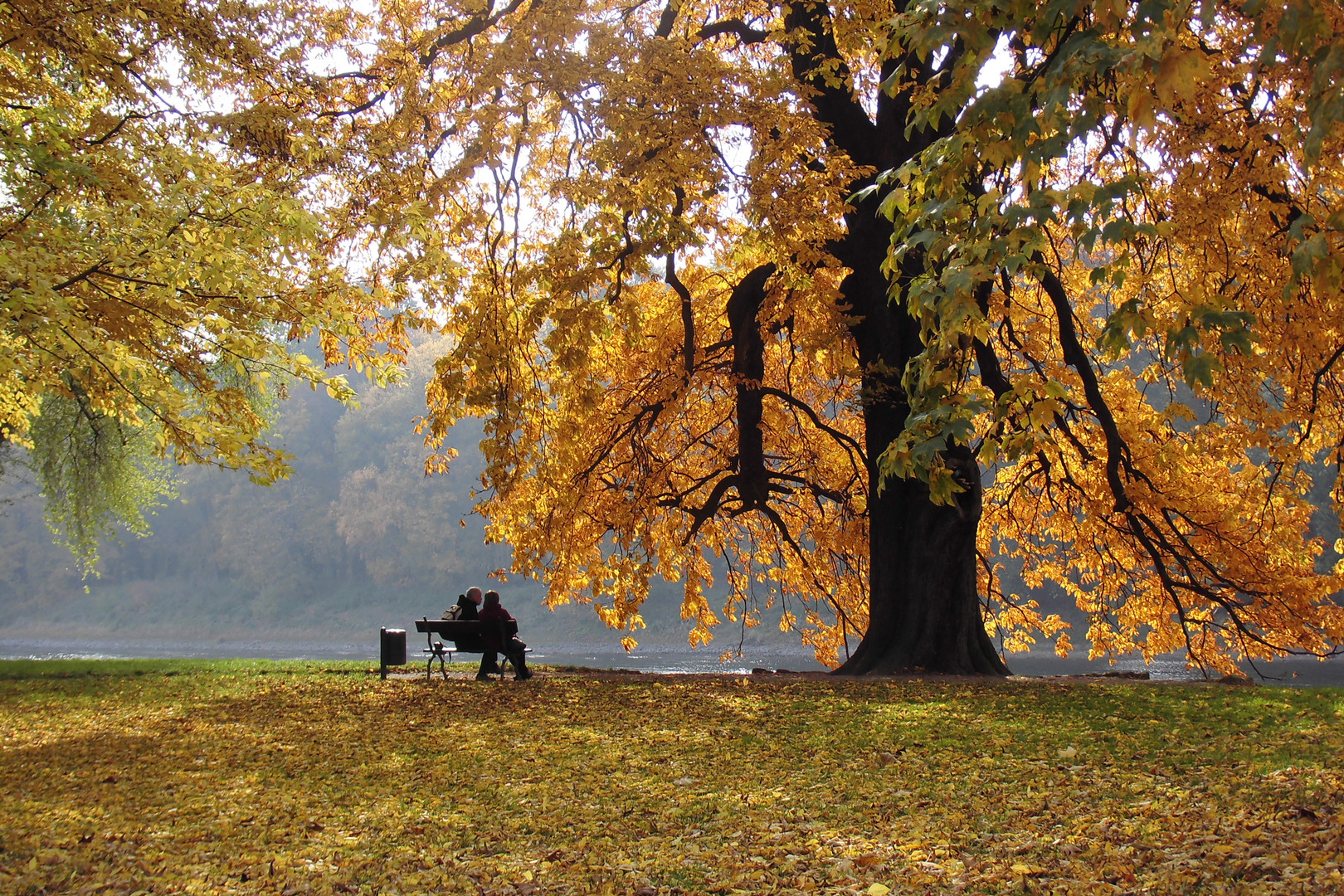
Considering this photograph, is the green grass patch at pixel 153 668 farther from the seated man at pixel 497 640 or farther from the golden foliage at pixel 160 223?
the golden foliage at pixel 160 223

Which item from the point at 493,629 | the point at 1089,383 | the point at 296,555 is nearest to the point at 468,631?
the point at 493,629

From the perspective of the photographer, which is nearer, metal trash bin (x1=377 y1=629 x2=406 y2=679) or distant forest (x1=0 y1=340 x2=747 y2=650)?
metal trash bin (x1=377 y1=629 x2=406 y2=679)

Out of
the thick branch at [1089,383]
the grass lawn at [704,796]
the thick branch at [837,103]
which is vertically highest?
the thick branch at [837,103]

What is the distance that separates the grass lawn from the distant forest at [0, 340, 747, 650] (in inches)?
2379

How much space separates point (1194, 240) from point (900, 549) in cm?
430

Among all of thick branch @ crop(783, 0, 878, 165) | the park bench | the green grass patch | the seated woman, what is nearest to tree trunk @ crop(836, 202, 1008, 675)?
thick branch @ crop(783, 0, 878, 165)

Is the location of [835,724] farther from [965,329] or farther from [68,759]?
[68,759]

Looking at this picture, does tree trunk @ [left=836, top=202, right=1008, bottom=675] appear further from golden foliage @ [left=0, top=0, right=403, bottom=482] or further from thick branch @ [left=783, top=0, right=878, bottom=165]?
golden foliage @ [left=0, top=0, right=403, bottom=482]

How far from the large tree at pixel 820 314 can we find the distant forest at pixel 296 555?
54.8 m

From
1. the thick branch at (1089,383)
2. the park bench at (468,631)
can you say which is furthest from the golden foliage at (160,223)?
the thick branch at (1089,383)

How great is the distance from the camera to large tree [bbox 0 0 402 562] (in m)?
6.03

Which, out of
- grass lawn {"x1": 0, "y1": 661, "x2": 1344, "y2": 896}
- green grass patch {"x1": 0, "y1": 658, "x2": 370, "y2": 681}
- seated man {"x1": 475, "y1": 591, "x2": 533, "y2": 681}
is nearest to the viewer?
grass lawn {"x1": 0, "y1": 661, "x2": 1344, "y2": 896}

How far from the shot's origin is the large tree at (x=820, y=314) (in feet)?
25.0

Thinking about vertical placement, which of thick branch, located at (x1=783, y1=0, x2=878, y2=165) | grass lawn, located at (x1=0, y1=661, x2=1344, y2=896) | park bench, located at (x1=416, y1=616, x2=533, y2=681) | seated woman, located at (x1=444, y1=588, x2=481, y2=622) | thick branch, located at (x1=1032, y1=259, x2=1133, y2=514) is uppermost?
thick branch, located at (x1=783, y1=0, x2=878, y2=165)
